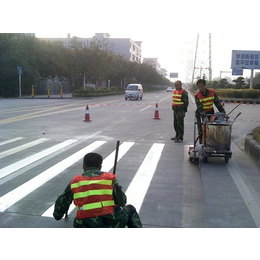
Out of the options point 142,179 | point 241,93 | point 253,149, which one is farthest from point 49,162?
point 241,93

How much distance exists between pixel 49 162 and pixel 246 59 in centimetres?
4296

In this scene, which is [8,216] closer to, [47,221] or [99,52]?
[47,221]

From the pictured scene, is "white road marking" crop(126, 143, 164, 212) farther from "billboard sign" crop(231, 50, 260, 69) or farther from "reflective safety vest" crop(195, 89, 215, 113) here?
"billboard sign" crop(231, 50, 260, 69)

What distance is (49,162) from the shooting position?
26.8 ft

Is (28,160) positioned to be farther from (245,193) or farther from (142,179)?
(245,193)

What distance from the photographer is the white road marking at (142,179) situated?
562cm

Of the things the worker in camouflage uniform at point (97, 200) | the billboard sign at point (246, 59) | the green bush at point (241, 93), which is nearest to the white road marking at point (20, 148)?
the worker in camouflage uniform at point (97, 200)

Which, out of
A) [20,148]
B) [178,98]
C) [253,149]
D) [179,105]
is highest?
[178,98]

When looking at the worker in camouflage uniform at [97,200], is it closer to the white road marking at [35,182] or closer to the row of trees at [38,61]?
the white road marking at [35,182]

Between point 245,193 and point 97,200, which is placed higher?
point 97,200

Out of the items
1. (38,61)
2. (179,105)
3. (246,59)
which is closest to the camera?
(179,105)

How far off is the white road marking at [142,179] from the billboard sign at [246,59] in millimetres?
40216

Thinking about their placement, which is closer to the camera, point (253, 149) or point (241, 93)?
point (253, 149)

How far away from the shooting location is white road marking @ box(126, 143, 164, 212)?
18.4 ft
